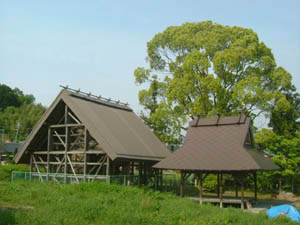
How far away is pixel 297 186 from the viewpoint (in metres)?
31.7

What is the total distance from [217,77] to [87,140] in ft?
40.9

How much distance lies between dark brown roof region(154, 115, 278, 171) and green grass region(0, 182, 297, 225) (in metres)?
3.11

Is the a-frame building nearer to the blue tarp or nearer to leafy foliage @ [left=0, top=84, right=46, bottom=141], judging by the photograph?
the blue tarp

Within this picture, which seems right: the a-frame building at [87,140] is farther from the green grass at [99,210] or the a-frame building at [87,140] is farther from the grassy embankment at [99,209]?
the green grass at [99,210]

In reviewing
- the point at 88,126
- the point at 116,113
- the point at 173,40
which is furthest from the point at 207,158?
the point at 173,40

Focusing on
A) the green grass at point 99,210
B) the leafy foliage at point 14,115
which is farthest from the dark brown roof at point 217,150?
the leafy foliage at point 14,115

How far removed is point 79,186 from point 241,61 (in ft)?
57.4

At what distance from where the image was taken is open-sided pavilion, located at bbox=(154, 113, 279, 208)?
18812 millimetres

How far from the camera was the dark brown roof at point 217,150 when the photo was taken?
18797 mm

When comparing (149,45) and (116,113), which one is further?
(149,45)

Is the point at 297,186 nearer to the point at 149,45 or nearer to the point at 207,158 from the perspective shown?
the point at 207,158

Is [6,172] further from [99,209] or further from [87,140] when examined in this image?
[99,209]

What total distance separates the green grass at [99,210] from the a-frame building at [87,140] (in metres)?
3.03

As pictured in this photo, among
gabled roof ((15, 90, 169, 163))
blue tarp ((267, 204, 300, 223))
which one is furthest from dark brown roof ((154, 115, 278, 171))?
blue tarp ((267, 204, 300, 223))
